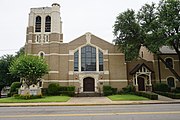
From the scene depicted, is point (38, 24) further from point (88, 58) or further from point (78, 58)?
point (88, 58)

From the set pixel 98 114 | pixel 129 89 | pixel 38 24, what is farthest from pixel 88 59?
pixel 98 114

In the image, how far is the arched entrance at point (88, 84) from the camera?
32.3m

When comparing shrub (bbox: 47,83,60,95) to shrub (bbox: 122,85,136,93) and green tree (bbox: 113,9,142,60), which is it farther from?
green tree (bbox: 113,9,142,60)

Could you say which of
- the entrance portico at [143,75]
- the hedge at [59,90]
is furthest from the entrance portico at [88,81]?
the entrance portico at [143,75]

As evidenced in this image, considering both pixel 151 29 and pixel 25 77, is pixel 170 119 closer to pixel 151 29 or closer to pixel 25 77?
pixel 151 29

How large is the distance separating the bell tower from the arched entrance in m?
8.28

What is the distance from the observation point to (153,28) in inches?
1007

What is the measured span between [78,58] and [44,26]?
8569mm

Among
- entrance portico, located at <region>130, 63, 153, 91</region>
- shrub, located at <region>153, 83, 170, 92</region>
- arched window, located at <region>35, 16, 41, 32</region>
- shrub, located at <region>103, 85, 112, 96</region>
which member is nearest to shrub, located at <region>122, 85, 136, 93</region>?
entrance portico, located at <region>130, 63, 153, 91</region>

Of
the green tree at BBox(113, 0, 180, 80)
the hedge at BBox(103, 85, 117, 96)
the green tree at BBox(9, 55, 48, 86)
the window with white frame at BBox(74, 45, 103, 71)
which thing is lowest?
the hedge at BBox(103, 85, 117, 96)

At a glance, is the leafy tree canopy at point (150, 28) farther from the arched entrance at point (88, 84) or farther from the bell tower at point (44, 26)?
the bell tower at point (44, 26)

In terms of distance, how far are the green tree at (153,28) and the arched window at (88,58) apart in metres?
5.01

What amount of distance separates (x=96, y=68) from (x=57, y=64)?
6.48 metres

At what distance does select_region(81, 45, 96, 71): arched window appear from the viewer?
108 ft
